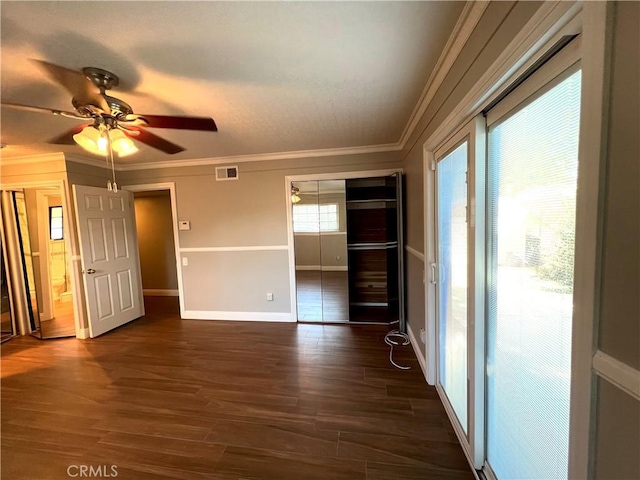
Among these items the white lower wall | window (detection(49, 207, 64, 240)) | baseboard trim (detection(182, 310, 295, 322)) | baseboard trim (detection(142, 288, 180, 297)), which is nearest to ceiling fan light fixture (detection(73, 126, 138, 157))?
the white lower wall

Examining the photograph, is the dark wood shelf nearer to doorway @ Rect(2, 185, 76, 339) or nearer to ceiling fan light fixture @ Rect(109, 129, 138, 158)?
ceiling fan light fixture @ Rect(109, 129, 138, 158)

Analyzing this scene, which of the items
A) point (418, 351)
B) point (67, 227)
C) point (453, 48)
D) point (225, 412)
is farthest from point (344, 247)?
point (67, 227)

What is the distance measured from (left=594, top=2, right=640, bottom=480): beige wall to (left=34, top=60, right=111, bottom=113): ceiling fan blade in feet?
6.72

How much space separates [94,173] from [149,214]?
2026 mm

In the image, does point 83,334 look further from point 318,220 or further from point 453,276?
point 453,276

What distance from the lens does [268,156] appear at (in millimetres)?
3738

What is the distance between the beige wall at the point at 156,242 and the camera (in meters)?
5.63

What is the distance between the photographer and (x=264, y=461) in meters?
1.64

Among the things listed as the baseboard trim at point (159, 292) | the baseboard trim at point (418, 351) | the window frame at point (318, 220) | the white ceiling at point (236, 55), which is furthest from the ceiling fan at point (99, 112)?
the baseboard trim at point (159, 292)

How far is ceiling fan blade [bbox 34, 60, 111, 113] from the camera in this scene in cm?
135

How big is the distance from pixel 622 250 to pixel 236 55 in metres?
1.81

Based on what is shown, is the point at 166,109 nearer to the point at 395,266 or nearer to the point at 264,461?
the point at 264,461

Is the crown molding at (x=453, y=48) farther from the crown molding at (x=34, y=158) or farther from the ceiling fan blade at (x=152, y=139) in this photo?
the crown molding at (x=34, y=158)

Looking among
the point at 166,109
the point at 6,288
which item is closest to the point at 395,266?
the point at 166,109
